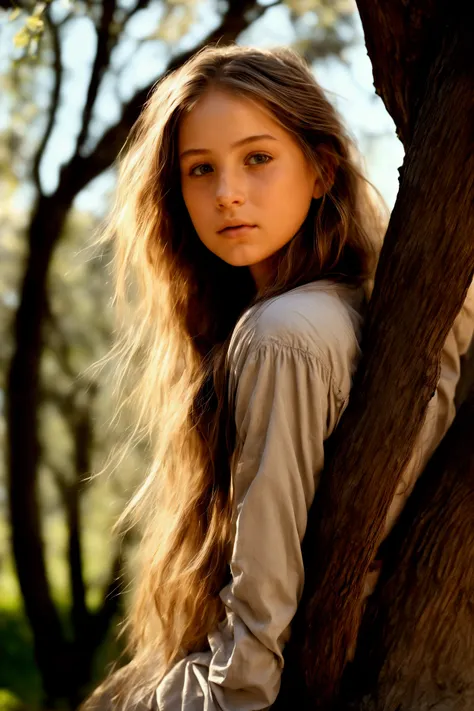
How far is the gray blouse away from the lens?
190 centimetres

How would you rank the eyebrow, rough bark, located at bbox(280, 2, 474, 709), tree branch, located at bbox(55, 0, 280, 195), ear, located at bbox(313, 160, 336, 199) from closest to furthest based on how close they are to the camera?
rough bark, located at bbox(280, 2, 474, 709) → the eyebrow → ear, located at bbox(313, 160, 336, 199) → tree branch, located at bbox(55, 0, 280, 195)

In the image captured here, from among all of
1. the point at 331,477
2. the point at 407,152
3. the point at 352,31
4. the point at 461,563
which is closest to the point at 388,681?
the point at 461,563

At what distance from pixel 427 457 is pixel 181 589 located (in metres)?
0.63

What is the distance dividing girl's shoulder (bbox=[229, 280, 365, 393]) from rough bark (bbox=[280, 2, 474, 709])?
4 centimetres

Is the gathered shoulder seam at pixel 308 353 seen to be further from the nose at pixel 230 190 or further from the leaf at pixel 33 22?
the leaf at pixel 33 22

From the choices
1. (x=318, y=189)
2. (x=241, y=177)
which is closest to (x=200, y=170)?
(x=241, y=177)

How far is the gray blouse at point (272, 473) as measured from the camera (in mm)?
1898

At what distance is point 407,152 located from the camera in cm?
191

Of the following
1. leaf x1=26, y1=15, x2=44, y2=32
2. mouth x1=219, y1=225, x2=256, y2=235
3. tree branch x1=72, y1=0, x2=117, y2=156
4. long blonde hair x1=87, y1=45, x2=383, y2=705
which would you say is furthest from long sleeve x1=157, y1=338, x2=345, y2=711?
tree branch x1=72, y1=0, x2=117, y2=156

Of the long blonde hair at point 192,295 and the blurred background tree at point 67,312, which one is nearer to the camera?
the long blonde hair at point 192,295

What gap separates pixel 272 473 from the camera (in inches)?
74.7

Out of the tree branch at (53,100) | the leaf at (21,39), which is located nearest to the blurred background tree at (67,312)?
the tree branch at (53,100)

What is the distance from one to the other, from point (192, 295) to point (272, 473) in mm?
758

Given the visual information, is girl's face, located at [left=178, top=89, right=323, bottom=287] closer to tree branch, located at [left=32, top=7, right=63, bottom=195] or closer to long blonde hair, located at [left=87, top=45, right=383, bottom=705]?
long blonde hair, located at [left=87, top=45, right=383, bottom=705]
